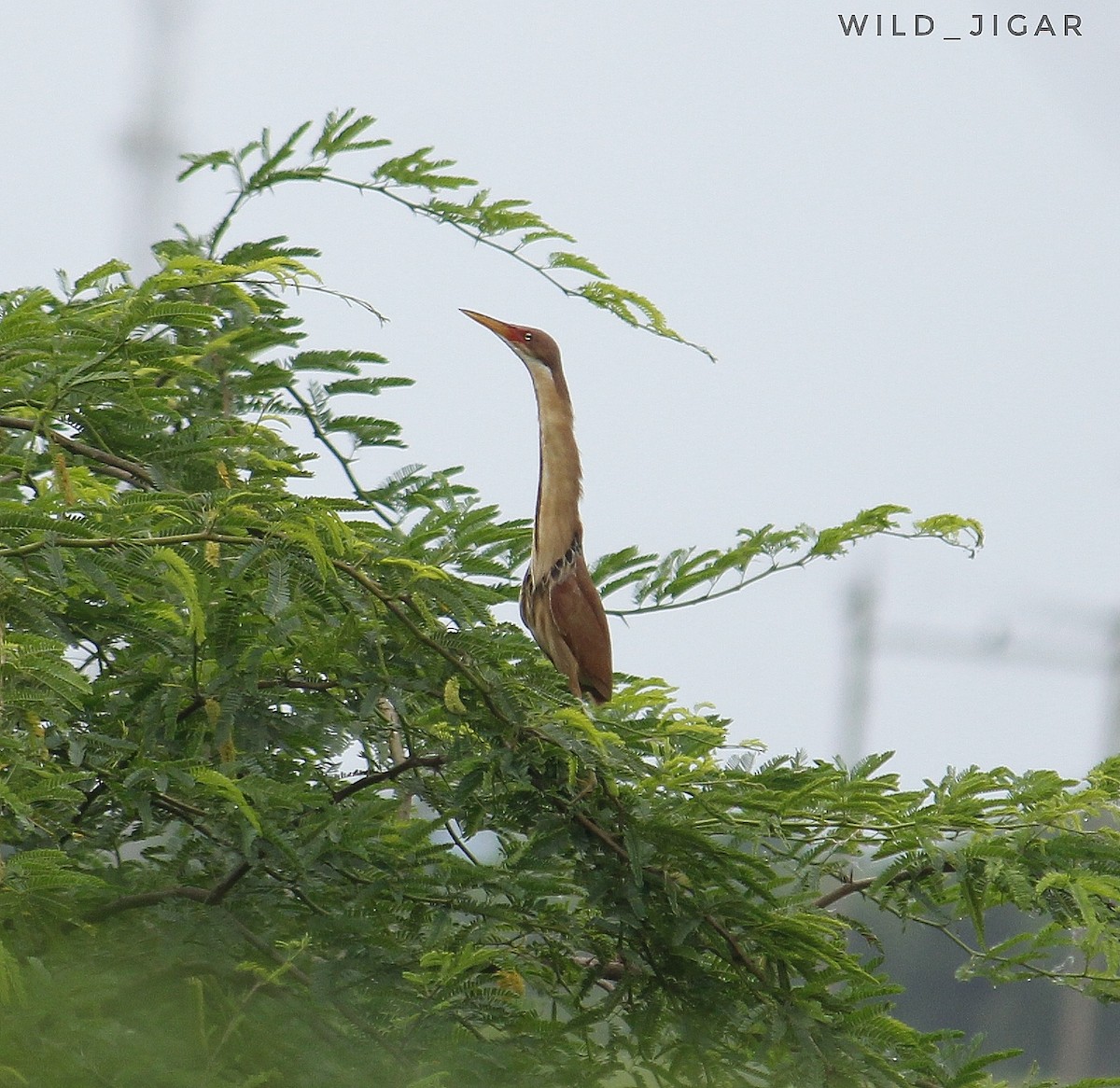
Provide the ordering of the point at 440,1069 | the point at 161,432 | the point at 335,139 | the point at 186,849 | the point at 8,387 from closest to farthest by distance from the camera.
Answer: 1. the point at 440,1069
2. the point at 8,387
3. the point at 186,849
4. the point at 161,432
5. the point at 335,139

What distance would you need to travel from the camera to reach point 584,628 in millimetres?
1948

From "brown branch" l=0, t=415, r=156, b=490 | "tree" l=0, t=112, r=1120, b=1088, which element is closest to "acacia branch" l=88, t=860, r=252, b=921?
"tree" l=0, t=112, r=1120, b=1088

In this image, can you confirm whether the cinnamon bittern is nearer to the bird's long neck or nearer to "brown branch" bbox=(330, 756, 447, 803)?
the bird's long neck

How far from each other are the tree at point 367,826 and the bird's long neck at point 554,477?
1.33 feet

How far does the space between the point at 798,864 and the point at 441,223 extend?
1.13 meters

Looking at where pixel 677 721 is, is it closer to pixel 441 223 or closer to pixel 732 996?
pixel 732 996

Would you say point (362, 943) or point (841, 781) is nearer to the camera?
point (362, 943)

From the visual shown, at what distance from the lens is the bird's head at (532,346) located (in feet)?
7.25

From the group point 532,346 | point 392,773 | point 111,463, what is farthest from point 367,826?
point 532,346

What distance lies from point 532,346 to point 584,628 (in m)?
0.56

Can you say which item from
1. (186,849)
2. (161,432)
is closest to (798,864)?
(186,849)

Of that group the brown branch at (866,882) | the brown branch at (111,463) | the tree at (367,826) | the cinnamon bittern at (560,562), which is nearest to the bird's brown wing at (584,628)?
the cinnamon bittern at (560,562)

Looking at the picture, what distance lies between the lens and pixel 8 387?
1.38m

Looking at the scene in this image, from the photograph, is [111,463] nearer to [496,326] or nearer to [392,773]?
[392,773]
